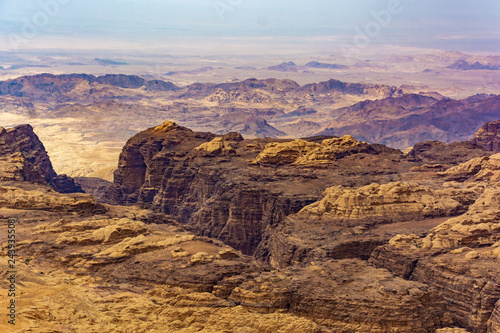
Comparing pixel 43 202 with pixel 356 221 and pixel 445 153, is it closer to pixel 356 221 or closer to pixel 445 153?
pixel 356 221

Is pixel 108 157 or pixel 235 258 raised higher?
pixel 235 258

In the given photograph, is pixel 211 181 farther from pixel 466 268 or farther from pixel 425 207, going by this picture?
pixel 466 268

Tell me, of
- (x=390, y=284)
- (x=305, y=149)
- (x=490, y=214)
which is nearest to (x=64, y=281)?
(x=390, y=284)

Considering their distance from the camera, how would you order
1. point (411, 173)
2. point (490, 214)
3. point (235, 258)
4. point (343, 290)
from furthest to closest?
point (411, 173), point (490, 214), point (235, 258), point (343, 290)

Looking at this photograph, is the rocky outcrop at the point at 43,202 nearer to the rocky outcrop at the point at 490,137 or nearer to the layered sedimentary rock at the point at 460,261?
the layered sedimentary rock at the point at 460,261

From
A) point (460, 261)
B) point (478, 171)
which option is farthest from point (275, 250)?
point (478, 171)

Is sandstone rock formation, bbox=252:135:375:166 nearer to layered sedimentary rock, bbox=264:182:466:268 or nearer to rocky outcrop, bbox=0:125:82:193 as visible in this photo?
layered sedimentary rock, bbox=264:182:466:268
